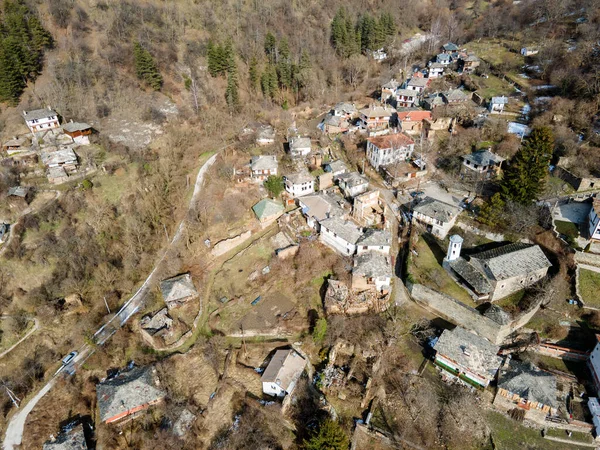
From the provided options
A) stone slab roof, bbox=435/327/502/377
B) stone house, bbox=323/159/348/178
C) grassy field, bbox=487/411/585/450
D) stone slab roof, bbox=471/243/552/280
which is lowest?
grassy field, bbox=487/411/585/450

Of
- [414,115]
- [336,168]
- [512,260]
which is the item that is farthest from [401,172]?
[512,260]

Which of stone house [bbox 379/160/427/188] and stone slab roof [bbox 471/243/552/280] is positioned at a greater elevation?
stone house [bbox 379/160/427/188]

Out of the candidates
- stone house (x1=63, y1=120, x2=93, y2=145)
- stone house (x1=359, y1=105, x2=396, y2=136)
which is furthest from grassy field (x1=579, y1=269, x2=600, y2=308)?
stone house (x1=63, y1=120, x2=93, y2=145)

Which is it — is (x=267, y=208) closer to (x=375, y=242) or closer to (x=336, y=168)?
(x=336, y=168)

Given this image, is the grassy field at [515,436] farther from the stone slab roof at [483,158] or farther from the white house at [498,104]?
the white house at [498,104]

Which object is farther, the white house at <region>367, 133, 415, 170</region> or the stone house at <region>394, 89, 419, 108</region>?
the stone house at <region>394, 89, 419, 108</region>

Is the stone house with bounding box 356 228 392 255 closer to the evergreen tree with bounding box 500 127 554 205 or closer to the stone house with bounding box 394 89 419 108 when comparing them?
the evergreen tree with bounding box 500 127 554 205

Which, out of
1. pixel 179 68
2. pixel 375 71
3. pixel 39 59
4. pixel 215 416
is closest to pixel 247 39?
pixel 179 68

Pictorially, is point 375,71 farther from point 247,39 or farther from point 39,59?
point 39,59
